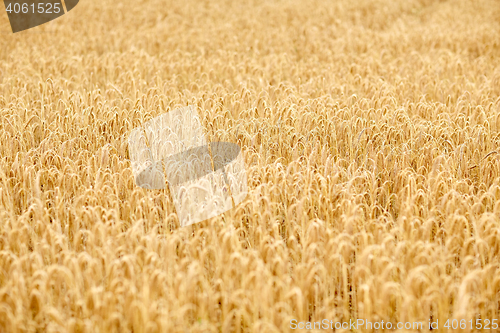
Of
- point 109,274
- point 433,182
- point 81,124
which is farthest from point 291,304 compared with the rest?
point 81,124

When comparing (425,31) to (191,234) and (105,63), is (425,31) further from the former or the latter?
(191,234)

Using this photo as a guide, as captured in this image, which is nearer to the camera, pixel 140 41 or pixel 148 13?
pixel 140 41

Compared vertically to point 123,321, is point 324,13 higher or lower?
higher

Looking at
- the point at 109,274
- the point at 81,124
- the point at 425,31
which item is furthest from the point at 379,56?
the point at 109,274

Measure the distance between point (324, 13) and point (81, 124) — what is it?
10.4 metres

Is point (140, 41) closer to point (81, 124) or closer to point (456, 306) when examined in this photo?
point (81, 124)

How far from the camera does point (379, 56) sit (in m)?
8.26

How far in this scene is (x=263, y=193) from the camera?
3447mm

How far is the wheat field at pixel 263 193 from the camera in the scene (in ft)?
7.75

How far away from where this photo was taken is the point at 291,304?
2.46m

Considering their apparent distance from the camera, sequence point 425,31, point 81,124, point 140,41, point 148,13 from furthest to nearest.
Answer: point 148,13 → point 425,31 → point 140,41 → point 81,124

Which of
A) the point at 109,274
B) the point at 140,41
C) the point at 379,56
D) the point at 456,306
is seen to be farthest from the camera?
the point at 140,41

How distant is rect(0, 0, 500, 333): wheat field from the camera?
2363 millimetres

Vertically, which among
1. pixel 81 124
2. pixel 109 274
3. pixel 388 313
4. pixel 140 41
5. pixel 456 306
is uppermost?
pixel 140 41
